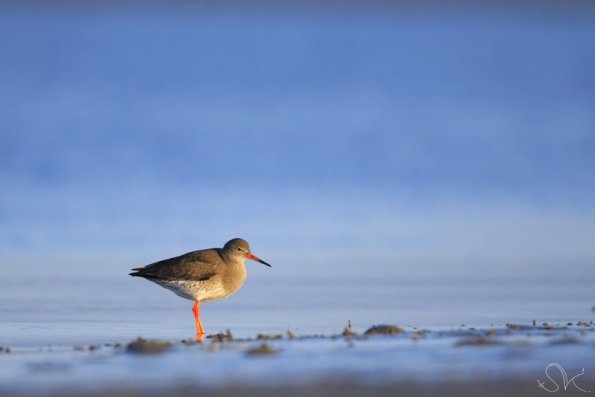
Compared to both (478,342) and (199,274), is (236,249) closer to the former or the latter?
(199,274)

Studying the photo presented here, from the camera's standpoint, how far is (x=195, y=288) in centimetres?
1464

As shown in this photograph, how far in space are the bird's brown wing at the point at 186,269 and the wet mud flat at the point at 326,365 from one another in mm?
2889

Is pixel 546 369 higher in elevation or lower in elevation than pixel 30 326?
lower

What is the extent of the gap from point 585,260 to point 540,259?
100cm

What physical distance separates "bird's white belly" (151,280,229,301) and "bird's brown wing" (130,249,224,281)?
0.08m

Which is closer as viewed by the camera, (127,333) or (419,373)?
(419,373)

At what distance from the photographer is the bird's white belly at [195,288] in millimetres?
14617

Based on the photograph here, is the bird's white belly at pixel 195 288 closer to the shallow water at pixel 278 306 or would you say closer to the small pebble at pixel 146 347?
the shallow water at pixel 278 306

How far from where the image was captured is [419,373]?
8.58 meters

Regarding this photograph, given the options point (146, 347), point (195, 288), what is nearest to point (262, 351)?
point (146, 347)

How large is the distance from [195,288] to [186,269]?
13.2 inches

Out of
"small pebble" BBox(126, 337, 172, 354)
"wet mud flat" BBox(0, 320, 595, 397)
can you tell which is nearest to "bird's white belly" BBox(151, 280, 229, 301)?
"wet mud flat" BBox(0, 320, 595, 397)

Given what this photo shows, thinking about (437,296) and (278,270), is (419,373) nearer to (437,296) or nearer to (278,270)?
(437,296)

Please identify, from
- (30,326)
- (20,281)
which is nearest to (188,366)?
(30,326)
